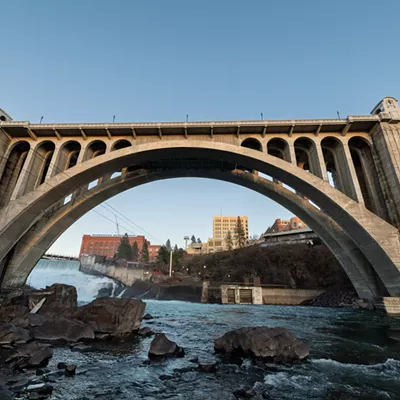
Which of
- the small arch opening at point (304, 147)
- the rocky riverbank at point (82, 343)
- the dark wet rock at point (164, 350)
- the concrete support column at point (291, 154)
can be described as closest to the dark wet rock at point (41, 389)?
the rocky riverbank at point (82, 343)

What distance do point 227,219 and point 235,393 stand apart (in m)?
134

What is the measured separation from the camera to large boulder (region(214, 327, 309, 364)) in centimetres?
758

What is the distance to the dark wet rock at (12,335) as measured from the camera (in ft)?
30.0

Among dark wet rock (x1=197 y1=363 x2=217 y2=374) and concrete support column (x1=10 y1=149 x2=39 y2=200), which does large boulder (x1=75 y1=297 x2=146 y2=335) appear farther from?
concrete support column (x1=10 y1=149 x2=39 y2=200)

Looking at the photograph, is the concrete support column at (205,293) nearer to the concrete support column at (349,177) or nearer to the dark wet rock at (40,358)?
the concrete support column at (349,177)

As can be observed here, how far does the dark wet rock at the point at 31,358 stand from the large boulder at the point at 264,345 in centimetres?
570

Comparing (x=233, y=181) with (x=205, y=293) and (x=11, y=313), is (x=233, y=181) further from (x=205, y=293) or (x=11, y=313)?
(x=205, y=293)

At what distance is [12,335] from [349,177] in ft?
74.3

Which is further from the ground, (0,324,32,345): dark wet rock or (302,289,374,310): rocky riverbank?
(302,289,374,310): rocky riverbank

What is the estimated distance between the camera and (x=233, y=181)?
2714 centimetres

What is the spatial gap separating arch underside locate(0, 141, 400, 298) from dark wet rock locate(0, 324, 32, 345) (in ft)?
34.0

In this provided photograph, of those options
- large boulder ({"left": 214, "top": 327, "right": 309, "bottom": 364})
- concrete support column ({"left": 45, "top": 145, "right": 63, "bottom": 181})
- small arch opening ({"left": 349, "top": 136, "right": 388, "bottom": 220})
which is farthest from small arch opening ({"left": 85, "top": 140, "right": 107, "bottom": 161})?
small arch opening ({"left": 349, "top": 136, "right": 388, "bottom": 220})

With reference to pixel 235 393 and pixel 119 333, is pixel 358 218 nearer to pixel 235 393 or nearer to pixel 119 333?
pixel 235 393

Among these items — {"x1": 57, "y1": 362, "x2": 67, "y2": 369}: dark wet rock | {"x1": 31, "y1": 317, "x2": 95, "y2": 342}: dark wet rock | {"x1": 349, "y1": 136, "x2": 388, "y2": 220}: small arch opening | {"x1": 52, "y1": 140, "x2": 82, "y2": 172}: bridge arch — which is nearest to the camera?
{"x1": 57, "y1": 362, "x2": 67, "y2": 369}: dark wet rock
